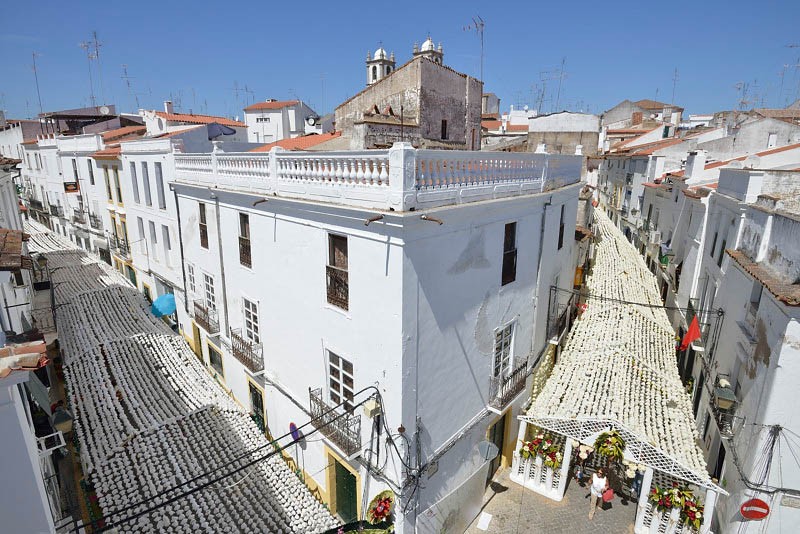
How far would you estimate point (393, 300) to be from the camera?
753 cm

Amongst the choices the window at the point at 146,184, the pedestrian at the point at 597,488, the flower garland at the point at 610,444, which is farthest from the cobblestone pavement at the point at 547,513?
the window at the point at 146,184

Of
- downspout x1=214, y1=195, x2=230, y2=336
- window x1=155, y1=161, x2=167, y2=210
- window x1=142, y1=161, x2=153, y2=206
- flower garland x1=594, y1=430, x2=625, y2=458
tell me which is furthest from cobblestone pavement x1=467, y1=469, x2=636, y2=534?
window x1=142, y1=161, x2=153, y2=206

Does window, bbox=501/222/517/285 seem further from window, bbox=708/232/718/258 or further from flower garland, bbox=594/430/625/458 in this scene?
window, bbox=708/232/718/258

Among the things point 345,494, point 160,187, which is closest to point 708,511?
point 345,494

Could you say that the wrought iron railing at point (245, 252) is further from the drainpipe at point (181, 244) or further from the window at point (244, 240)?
the drainpipe at point (181, 244)

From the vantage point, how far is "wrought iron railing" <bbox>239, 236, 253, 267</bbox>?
11844mm

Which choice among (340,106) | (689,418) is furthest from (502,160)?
(340,106)

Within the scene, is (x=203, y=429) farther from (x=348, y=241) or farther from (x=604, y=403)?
(x=604, y=403)

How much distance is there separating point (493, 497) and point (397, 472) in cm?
495

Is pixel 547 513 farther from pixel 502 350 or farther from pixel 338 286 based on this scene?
pixel 338 286

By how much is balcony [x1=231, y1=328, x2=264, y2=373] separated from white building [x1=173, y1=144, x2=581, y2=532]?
0.19 feet

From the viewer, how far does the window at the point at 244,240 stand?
11.7 meters

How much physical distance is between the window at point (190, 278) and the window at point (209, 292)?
128cm

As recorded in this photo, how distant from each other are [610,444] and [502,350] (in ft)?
11.0
